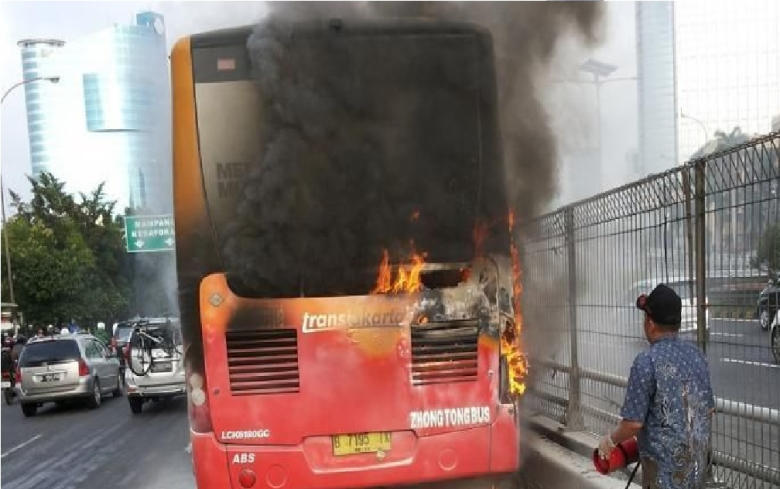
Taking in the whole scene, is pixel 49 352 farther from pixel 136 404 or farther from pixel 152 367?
pixel 152 367

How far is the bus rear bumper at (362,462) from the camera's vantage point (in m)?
4.54

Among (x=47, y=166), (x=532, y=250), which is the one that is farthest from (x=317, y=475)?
(x=47, y=166)

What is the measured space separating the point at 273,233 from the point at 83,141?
Answer: 19.2ft

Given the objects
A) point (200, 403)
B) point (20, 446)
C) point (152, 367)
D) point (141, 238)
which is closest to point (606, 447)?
point (200, 403)

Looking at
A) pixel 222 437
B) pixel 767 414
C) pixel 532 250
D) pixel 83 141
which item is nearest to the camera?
pixel 767 414

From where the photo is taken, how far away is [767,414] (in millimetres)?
3484

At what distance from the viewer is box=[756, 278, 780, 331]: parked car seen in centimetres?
329

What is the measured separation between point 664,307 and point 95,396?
46.5 feet

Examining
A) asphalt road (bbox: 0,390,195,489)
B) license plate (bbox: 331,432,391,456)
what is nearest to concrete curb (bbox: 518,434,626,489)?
license plate (bbox: 331,432,391,456)

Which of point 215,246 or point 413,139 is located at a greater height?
point 413,139

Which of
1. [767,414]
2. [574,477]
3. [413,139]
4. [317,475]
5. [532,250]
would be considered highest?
[413,139]

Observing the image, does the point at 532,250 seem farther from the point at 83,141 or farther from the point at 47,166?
the point at 47,166

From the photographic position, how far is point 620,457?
10.3 feet

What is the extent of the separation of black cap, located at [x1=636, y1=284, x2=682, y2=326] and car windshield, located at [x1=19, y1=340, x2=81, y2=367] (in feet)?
44.8
